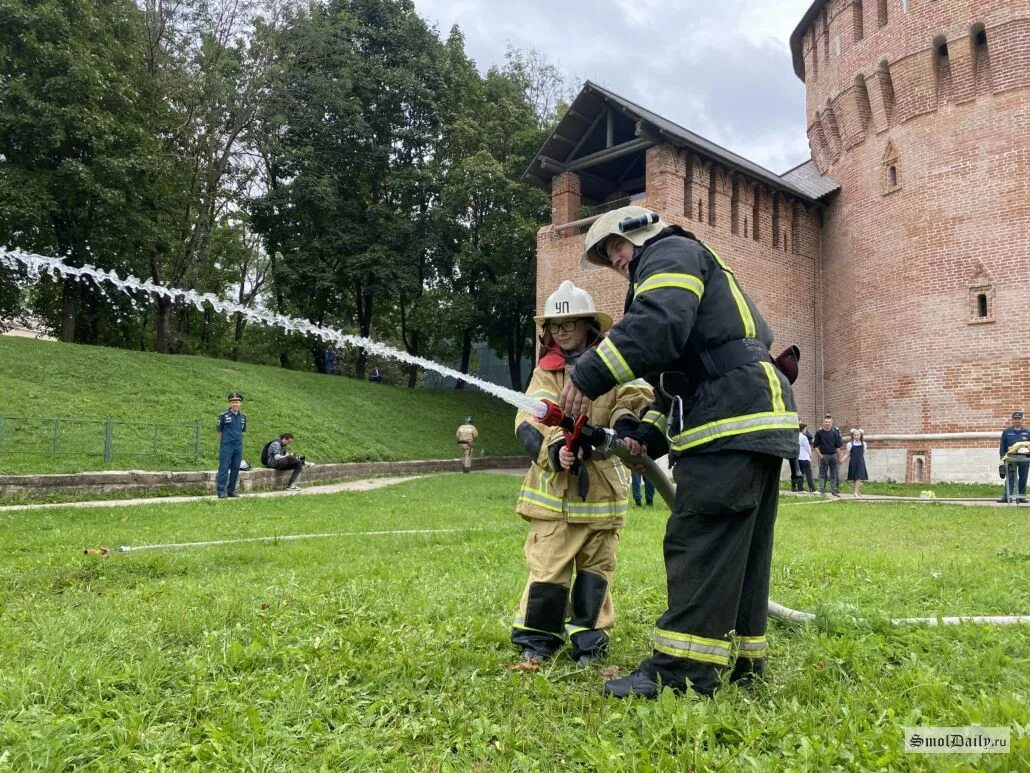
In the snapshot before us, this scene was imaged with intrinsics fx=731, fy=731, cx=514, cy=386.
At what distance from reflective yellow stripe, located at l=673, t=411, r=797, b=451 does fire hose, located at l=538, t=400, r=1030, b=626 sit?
399mm

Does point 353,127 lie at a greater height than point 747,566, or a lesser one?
greater

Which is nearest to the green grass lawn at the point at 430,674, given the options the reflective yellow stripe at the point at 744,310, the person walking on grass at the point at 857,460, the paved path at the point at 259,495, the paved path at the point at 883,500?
the reflective yellow stripe at the point at 744,310

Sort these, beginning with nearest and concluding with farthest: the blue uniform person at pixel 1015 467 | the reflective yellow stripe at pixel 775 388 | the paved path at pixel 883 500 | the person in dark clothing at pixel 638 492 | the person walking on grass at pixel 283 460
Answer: the reflective yellow stripe at pixel 775 388, the person in dark clothing at pixel 638 492, the paved path at pixel 883 500, the blue uniform person at pixel 1015 467, the person walking on grass at pixel 283 460

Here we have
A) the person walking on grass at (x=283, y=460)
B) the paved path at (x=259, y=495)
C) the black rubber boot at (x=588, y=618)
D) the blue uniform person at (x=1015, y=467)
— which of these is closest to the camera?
the black rubber boot at (x=588, y=618)

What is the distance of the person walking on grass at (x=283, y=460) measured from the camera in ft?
54.7

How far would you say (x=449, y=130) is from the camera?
3619cm

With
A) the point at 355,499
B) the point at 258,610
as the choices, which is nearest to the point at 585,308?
the point at 258,610

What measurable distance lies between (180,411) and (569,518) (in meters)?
18.0

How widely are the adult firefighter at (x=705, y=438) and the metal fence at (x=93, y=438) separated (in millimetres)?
14678

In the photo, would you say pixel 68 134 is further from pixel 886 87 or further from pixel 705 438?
pixel 705 438

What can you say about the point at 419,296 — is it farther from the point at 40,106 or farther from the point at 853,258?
the point at 853,258

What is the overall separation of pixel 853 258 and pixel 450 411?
55.5ft

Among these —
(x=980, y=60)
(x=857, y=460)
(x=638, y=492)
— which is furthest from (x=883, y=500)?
(x=980, y=60)

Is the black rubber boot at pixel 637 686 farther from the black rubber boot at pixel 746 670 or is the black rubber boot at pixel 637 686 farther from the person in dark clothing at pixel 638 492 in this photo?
the person in dark clothing at pixel 638 492
